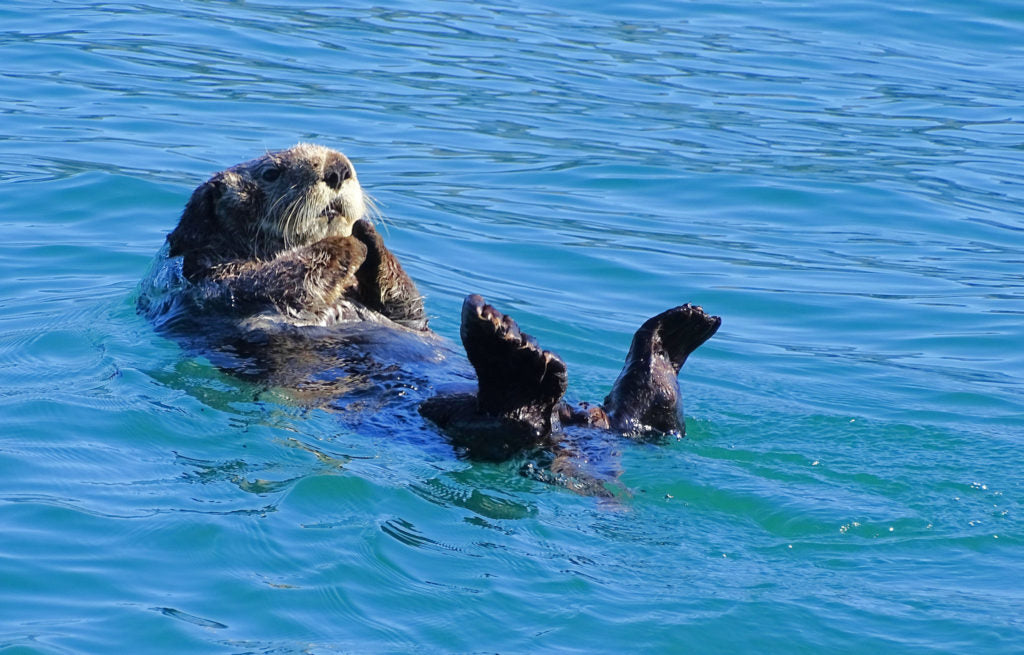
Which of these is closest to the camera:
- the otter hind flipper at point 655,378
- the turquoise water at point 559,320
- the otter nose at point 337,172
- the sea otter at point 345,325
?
the turquoise water at point 559,320

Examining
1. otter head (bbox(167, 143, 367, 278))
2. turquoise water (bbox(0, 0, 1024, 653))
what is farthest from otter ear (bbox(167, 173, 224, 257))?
turquoise water (bbox(0, 0, 1024, 653))

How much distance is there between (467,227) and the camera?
31.3 ft

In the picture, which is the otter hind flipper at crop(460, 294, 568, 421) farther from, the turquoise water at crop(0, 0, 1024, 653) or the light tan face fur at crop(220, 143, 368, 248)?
the light tan face fur at crop(220, 143, 368, 248)

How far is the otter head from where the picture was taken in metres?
6.35

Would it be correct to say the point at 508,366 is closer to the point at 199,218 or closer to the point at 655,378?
the point at 655,378

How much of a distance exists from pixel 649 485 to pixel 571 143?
22.8 feet

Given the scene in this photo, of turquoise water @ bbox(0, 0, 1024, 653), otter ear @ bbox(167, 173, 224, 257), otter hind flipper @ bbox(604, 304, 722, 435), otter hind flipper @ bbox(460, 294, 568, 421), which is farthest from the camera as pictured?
otter ear @ bbox(167, 173, 224, 257)

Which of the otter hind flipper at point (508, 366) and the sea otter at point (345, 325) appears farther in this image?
the sea otter at point (345, 325)

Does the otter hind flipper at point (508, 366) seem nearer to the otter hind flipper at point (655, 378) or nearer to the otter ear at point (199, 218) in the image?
the otter hind flipper at point (655, 378)

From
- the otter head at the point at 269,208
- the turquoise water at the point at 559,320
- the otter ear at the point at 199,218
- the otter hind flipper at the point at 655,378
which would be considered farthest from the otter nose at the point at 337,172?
the otter hind flipper at the point at 655,378

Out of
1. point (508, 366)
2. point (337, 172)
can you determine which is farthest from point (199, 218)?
point (508, 366)

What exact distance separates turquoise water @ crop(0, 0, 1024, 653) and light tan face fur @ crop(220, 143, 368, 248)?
79 centimetres

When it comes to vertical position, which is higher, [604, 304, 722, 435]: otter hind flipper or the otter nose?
the otter nose

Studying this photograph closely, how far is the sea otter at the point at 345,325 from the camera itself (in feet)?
16.2
